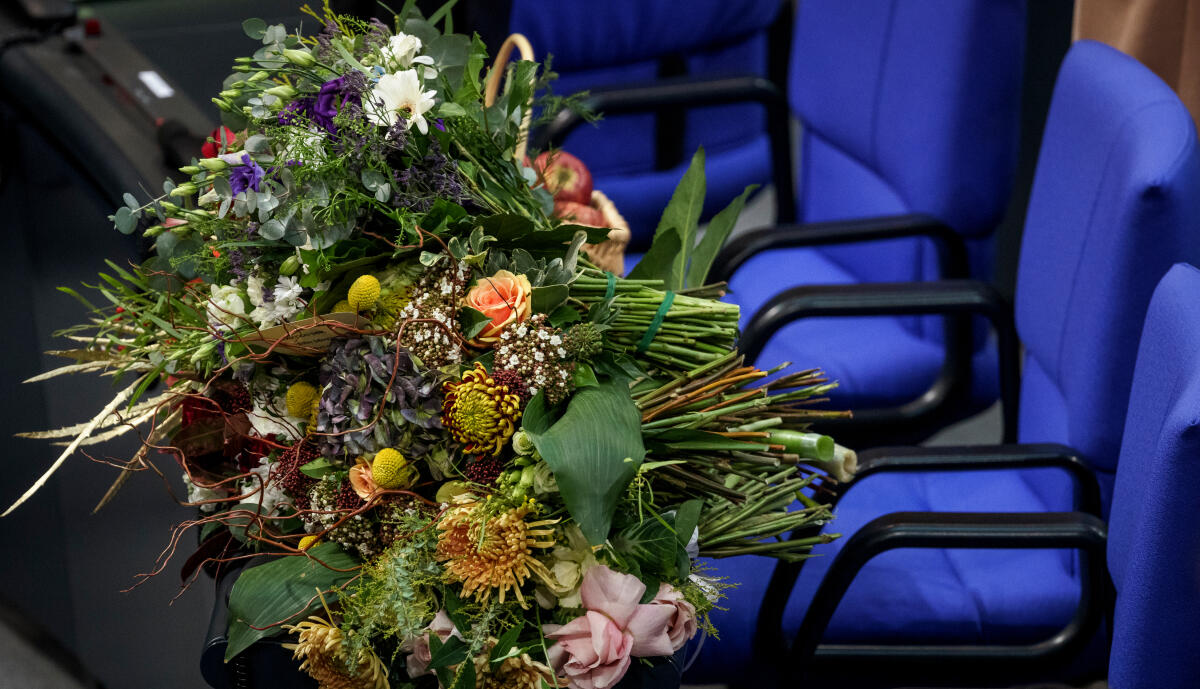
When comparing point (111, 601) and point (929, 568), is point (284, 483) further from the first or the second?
point (929, 568)

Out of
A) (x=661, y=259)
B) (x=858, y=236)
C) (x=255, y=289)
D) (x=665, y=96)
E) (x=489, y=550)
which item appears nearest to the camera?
(x=489, y=550)

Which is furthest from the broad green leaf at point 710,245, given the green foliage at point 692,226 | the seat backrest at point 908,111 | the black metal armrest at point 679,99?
the black metal armrest at point 679,99

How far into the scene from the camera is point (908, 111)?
1.58 meters

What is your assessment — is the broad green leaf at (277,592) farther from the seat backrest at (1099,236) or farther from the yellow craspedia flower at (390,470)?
the seat backrest at (1099,236)

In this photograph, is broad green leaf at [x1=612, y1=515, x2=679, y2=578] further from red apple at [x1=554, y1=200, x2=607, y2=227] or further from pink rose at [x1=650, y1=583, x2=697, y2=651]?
red apple at [x1=554, y1=200, x2=607, y2=227]

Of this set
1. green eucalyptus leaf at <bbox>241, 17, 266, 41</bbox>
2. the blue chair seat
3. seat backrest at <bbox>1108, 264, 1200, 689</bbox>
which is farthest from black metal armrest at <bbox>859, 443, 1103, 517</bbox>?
green eucalyptus leaf at <bbox>241, 17, 266, 41</bbox>

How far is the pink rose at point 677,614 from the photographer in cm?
71

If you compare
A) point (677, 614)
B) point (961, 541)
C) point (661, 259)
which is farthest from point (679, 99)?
point (677, 614)

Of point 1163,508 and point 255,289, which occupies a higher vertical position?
point 255,289

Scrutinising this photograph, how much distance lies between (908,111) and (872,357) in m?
0.38

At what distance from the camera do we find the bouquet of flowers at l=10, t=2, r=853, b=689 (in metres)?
0.70

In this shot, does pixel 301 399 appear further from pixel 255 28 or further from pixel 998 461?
pixel 998 461

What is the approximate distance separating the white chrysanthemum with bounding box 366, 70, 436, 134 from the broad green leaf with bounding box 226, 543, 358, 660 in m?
0.32

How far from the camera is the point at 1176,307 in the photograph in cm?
86
